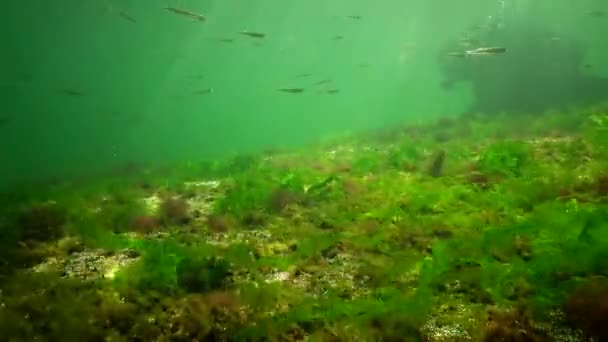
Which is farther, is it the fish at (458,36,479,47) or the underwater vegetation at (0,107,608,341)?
the fish at (458,36,479,47)

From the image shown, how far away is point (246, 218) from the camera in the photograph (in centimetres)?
1084

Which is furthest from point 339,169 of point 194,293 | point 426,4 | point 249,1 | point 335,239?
point 426,4

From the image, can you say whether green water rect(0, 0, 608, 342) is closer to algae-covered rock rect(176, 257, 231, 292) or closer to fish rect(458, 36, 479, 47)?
algae-covered rock rect(176, 257, 231, 292)

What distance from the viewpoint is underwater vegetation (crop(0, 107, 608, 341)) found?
218 inches

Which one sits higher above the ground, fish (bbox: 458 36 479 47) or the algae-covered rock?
fish (bbox: 458 36 479 47)

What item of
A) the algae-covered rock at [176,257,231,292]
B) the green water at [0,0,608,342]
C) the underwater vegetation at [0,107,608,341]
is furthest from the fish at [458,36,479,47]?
the algae-covered rock at [176,257,231,292]

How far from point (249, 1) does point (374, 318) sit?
53770 millimetres

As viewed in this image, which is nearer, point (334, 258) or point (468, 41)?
point (334, 258)

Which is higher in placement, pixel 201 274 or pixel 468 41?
pixel 468 41

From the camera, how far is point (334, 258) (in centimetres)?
820

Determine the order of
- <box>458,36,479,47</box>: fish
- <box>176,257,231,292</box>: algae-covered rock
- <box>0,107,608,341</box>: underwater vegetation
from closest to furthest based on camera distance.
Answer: <box>0,107,608,341</box>: underwater vegetation → <box>176,257,231,292</box>: algae-covered rock → <box>458,36,479,47</box>: fish

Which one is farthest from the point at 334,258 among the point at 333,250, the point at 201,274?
the point at 201,274

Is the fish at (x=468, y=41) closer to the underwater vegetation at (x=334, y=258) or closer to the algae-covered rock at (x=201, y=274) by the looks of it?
the underwater vegetation at (x=334, y=258)

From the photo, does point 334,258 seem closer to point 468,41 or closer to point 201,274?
point 201,274
